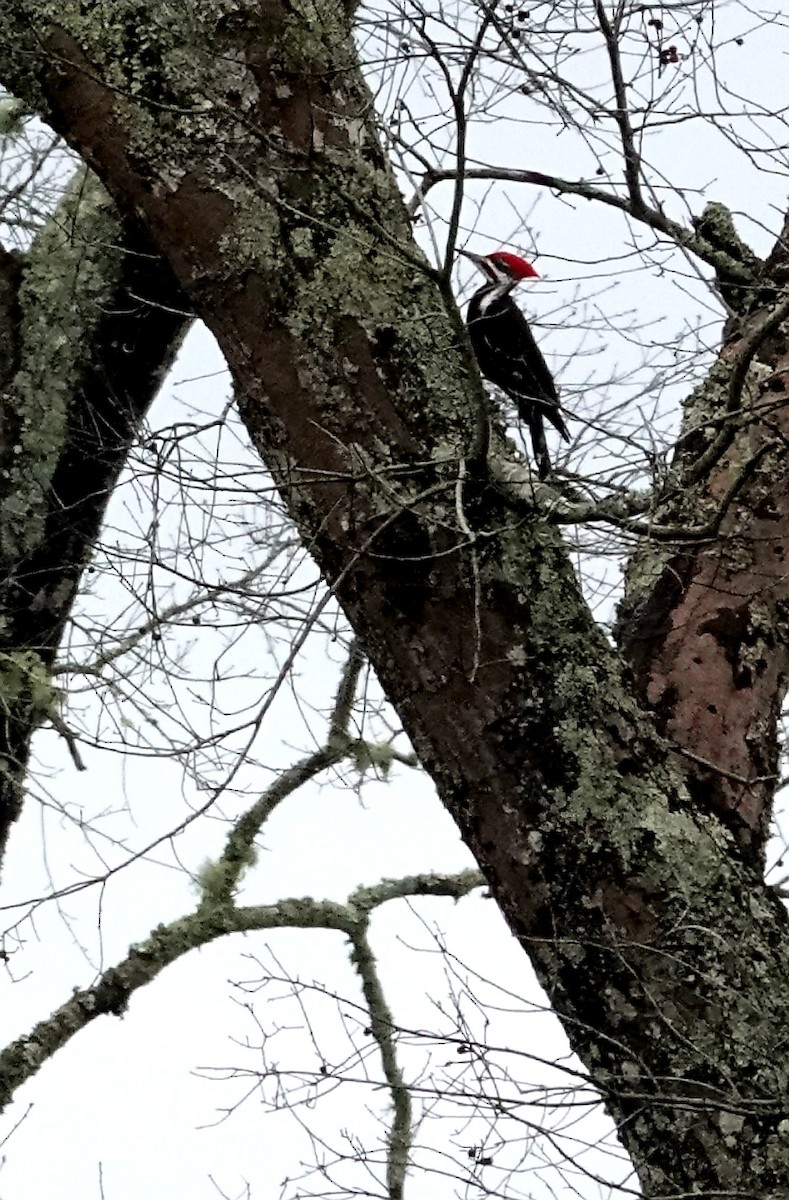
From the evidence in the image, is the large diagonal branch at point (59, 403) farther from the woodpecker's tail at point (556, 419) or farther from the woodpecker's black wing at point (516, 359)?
the woodpecker's tail at point (556, 419)

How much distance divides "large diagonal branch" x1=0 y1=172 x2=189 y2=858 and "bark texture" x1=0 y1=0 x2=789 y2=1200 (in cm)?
130

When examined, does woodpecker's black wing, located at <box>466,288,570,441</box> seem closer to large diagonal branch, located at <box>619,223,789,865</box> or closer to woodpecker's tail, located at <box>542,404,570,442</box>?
woodpecker's tail, located at <box>542,404,570,442</box>

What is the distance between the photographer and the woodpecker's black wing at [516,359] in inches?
141

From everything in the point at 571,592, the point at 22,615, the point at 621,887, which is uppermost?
the point at 22,615

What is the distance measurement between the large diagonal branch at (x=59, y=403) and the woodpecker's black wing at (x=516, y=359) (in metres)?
0.97

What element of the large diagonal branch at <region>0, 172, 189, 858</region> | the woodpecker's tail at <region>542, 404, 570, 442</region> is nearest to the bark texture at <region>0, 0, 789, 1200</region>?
the woodpecker's tail at <region>542, 404, 570, 442</region>

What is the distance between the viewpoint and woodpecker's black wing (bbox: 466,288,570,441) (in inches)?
141

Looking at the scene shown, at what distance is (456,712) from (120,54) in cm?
147

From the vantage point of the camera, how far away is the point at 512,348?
3.68m

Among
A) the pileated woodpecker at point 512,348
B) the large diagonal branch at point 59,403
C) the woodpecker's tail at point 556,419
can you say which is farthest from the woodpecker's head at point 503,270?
the large diagonal branch at point 59,403

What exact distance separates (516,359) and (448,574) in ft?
4.58

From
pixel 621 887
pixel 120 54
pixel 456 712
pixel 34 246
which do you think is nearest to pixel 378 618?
pixel 456 712

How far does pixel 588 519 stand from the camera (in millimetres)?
2377

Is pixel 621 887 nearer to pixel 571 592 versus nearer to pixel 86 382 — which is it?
pixel 571 592
